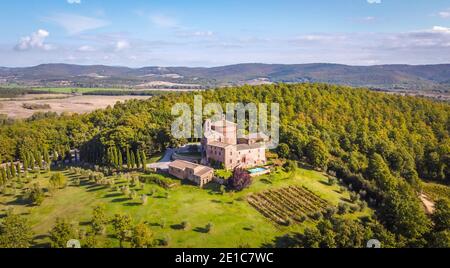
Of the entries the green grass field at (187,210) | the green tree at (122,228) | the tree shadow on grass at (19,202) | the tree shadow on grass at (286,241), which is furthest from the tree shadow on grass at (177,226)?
the tree shadow on grass at (19,202)

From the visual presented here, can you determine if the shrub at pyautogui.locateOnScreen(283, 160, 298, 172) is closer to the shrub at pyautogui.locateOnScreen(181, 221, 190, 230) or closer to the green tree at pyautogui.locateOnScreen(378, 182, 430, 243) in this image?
the green tree at pyautogui.locateOnScreen(378, 182, 430, 243)

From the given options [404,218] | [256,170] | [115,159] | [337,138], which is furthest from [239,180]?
[337,138]

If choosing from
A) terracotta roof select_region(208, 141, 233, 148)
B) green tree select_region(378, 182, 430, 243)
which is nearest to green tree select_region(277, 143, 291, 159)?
terracotta roof select_region(208, 141, 233, 148)

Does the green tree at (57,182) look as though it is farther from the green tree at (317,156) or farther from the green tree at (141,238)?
the green tree at (317,156)

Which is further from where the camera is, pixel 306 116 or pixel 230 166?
pixel 306 116

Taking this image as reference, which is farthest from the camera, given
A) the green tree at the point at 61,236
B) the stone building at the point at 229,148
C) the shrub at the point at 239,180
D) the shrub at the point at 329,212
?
the stone building at the point at 229,148

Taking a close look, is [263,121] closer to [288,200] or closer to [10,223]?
[288,200]
